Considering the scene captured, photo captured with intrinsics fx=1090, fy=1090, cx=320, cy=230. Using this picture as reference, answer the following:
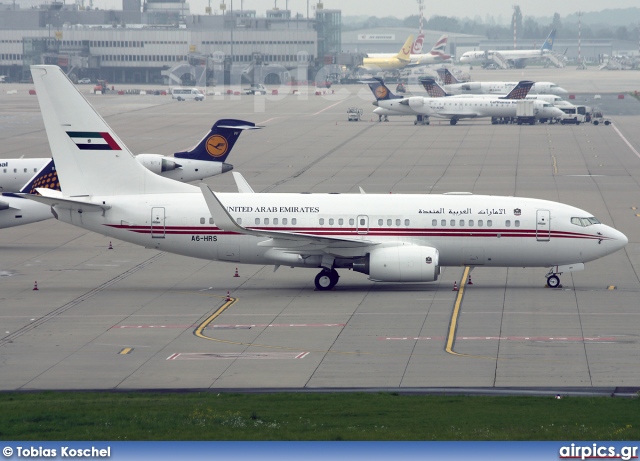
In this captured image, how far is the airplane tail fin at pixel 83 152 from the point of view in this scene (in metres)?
45.2

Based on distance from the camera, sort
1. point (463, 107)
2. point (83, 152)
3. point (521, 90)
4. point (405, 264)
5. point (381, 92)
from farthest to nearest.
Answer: point (521, 90), point (381, 92), point (463, 107), point (83, 152), point (405, 264)

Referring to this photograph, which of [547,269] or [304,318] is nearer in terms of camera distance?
[304,318]

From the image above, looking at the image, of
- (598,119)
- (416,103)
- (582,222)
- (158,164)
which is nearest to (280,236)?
(582,222)

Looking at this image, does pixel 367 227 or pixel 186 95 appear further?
pixel 186 95

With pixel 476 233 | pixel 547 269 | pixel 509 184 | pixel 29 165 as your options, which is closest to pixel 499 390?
pixel 476 233

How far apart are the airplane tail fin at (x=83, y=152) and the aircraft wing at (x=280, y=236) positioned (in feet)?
14.4

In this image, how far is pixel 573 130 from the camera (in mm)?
133125

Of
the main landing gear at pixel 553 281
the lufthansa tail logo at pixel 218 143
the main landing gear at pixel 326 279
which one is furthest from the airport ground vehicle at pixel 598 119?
the main landing gear at pixel 326 279

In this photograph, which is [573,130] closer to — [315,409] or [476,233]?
[476,233]

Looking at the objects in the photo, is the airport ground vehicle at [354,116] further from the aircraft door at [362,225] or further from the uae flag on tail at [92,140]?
the aircraft door at [362,225]

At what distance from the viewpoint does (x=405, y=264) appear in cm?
4331

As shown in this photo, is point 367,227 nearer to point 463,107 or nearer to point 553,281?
point 553,281

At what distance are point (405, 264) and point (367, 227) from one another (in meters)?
2.29

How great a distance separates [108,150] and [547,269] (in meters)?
20.5
